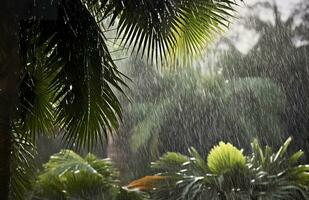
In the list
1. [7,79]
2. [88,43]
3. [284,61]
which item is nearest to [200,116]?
[284,61]

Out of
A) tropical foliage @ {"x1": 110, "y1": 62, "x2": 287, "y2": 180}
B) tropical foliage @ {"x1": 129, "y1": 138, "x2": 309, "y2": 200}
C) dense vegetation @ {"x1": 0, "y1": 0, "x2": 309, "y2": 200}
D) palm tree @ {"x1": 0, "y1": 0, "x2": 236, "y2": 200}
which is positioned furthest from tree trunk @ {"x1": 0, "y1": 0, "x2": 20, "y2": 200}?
tropical foliage @ {"x1": 110, "y1": 62, "x2": 287, "y2": 180}

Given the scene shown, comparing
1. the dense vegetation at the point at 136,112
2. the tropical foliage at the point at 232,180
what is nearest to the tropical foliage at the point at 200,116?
the dense vegetation at the point at 136,112

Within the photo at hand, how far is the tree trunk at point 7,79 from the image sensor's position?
13.6 ft

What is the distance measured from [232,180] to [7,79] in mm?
4843

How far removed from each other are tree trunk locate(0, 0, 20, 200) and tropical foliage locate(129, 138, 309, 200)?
4227 mm

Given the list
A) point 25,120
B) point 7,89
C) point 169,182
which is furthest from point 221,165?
point 7,89

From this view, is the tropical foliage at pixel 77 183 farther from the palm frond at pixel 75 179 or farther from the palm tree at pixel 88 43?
the palm tree at pixel 88 43

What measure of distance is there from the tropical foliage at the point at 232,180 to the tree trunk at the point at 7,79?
4227 mm

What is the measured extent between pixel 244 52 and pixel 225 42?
1.77m

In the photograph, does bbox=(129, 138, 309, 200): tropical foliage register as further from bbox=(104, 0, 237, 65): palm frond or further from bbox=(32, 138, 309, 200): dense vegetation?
bbox=(104, 0, 237, 65): palm frond

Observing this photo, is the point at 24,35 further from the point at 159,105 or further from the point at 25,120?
the point at 159,105

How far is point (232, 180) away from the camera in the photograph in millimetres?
8234

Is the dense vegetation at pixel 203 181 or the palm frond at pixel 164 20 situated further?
the dense vegetation at pixel 203 181

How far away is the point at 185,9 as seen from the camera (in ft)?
16.9
